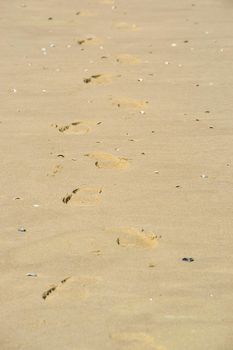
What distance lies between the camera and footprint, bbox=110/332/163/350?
2879mm

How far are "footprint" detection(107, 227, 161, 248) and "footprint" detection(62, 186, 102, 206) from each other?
1.12ft

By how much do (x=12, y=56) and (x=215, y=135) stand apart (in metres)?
2.09

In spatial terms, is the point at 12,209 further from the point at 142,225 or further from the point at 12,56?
the point at 12,56

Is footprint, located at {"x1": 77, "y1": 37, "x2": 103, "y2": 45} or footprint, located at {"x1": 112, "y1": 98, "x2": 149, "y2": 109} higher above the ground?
footprint, located at {"x1": 77, "y1": 37, "x2": 103, "y2": 45}

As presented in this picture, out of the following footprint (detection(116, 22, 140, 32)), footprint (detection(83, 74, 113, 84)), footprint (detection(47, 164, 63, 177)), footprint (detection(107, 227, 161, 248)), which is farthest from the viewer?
footprint (detection(116, 22, 140, 32))

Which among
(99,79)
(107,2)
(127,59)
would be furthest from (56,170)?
(107,2)

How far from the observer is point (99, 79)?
573 centimetres

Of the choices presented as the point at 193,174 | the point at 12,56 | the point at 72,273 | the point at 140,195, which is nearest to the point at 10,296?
the point at 72,273

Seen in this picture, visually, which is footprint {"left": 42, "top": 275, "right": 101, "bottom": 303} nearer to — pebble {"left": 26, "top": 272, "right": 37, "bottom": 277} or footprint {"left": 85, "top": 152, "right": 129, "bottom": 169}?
pebble {"left": 26, "top": 272, "right": 37, "bottom": 277}

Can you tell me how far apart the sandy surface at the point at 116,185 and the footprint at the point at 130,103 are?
1 cm

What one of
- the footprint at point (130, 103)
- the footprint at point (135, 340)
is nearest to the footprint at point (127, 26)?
the footprint at point (130, 103)

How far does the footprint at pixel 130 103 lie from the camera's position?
525 cm

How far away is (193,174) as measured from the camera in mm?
4285

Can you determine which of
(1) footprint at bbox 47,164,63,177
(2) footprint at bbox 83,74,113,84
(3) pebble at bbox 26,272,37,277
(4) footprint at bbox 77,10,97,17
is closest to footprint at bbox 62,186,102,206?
(1) footprint at bbox 47,164,63,177
